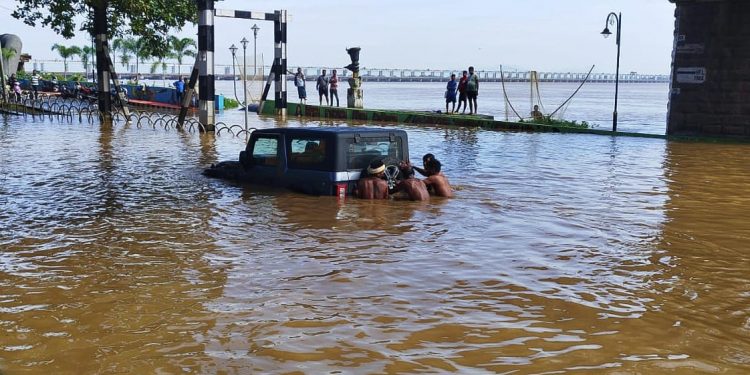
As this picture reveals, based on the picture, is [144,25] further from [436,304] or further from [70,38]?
[436,304]

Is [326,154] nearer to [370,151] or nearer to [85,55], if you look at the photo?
[370,151]

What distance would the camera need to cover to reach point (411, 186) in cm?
1154

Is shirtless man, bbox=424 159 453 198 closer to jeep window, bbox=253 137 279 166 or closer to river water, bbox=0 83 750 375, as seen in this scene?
river water, bbox=0 83 750 375

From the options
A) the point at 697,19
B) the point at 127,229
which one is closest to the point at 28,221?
the point at 127,229

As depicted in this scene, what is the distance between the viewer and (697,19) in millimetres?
23484

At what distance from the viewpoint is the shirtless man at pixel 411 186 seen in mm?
11539

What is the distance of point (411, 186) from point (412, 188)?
1.3 inches

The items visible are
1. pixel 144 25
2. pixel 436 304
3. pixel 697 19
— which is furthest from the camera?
pixel 144 25

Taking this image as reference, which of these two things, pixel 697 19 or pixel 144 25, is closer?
pixel 697 19

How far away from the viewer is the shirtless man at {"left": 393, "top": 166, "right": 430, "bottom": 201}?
11.5 meters

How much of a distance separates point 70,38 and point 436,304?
1189 inches

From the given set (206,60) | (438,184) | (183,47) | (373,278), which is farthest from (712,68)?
(183,47)

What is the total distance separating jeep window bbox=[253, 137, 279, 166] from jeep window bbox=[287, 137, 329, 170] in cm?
35

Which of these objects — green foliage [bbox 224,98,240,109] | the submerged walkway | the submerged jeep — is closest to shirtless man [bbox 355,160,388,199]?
the submerged jeep
